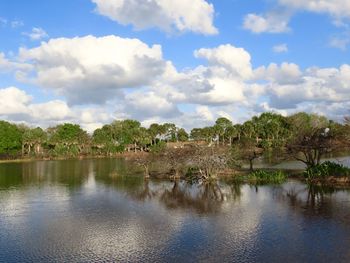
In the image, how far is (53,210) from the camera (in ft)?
126

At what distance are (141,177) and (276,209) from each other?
31.1 m

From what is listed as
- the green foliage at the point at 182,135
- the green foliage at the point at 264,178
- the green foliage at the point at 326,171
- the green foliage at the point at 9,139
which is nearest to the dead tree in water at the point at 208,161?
the green foliage at the point at 264,178

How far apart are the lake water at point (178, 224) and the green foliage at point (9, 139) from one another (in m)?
81.9

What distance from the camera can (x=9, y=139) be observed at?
127 meters

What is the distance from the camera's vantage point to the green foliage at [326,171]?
4809 centimetres

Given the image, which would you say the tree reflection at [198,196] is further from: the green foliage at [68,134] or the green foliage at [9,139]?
the green foliage at [68,134]

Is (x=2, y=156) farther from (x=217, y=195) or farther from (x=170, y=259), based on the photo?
(x=170, y=259)

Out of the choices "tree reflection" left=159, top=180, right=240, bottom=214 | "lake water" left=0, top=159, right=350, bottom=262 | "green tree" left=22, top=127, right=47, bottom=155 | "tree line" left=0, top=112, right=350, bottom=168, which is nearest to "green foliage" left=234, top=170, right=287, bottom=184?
"lake water" left=0, top=159, right=350, bottom=262

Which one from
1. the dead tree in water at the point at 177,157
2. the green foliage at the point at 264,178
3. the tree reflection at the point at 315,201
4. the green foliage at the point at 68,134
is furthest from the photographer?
the green foliage at the point at 68,134

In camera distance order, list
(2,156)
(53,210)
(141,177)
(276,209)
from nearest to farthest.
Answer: (276,209)
(53,210)
(141,177)
(2,156)

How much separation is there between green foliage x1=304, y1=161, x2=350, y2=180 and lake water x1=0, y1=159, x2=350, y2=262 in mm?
2536

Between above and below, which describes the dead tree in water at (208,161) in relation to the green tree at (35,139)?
below

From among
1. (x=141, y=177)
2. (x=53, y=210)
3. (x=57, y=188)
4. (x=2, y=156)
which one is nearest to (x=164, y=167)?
(x=141, y=177)

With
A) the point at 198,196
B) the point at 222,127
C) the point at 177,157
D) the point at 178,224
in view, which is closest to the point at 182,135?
the point at 222,127
